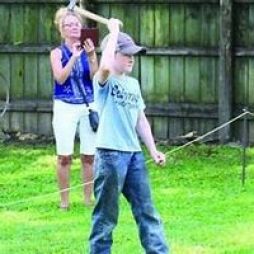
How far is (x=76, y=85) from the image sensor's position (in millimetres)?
9938

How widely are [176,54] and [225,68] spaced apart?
706 mm

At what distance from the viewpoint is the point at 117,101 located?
Answer: 7289 mm

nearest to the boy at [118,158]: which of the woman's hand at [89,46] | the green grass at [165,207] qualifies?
the green grass at [165,207]

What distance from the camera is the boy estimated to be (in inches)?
285

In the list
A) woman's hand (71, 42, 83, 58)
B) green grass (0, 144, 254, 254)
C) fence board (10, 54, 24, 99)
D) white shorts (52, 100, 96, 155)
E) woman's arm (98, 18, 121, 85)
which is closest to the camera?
woman's arm (98, 18, 121, 85)

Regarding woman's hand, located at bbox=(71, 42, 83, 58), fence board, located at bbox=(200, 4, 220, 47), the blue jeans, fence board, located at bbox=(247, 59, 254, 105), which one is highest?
fence board, located at bbox=(200, 4, 220, 47)

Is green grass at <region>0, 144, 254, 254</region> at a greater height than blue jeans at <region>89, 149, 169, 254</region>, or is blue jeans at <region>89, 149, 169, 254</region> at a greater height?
blue jeans at <region>89, 149, 169, 254</region>

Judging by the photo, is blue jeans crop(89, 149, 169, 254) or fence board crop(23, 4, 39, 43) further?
fence board crop(23, 4, 39, 43)

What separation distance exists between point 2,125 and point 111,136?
7.94 m

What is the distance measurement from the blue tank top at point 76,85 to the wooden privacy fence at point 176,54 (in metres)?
4.23

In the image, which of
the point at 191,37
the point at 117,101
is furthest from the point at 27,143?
the point at 117,101

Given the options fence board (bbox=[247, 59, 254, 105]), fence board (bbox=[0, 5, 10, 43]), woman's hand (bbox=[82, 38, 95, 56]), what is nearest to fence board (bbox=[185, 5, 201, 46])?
fence board (bbox=[247, 59, 254, 105])

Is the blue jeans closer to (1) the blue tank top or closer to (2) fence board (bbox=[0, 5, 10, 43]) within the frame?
(1) the blue tank top

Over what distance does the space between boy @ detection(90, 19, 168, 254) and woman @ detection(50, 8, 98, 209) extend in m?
2.44
